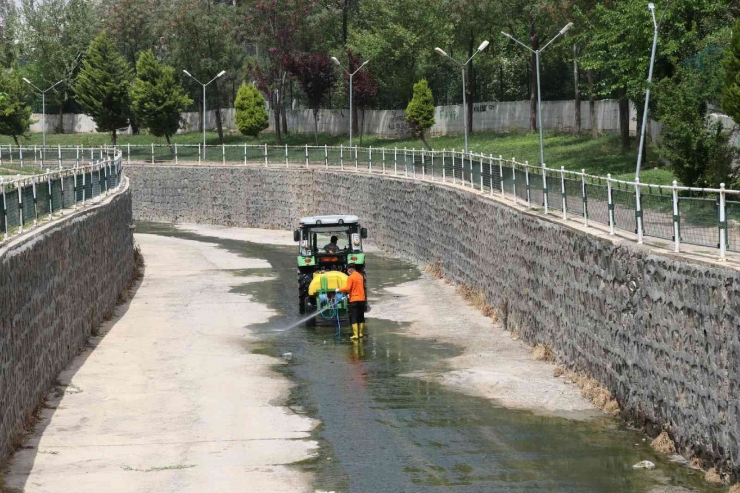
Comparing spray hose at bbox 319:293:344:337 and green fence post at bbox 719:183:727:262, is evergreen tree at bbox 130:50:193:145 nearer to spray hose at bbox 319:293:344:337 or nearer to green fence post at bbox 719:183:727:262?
spray hose at bbox 319:293:344:337

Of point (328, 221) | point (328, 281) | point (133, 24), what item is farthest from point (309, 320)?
point (133, 24)

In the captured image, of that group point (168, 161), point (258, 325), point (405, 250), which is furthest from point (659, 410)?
point (168, 161)

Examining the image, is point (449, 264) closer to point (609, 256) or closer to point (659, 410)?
point (609, 256)

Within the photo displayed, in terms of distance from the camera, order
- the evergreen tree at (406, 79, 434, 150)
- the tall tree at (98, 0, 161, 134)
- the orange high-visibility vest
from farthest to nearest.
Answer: the tall tree at (98, 0, 161, 134)
the evergreen tree at (406, 79, 434, 150)
the orange high-visibility vest

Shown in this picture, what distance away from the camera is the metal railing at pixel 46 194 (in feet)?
68.6

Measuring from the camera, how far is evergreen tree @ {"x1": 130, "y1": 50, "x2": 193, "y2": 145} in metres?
86.6

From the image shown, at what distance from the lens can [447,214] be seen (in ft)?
125

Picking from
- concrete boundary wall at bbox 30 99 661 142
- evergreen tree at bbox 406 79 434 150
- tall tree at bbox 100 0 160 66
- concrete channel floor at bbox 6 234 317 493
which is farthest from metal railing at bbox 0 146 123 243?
tall tree at bbox 100 0 160 66

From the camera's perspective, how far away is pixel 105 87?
90.8 meters

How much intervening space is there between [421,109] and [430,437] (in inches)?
2335

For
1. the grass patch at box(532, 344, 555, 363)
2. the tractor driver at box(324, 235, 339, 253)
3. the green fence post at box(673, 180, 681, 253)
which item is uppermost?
the green fence post at box(673, 180, 681, 253)

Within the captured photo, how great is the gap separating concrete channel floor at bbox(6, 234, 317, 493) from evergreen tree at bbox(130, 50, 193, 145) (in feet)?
187

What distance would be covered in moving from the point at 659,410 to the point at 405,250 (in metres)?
27.0

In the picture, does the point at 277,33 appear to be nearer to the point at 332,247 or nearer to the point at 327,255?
the point at 332,247
